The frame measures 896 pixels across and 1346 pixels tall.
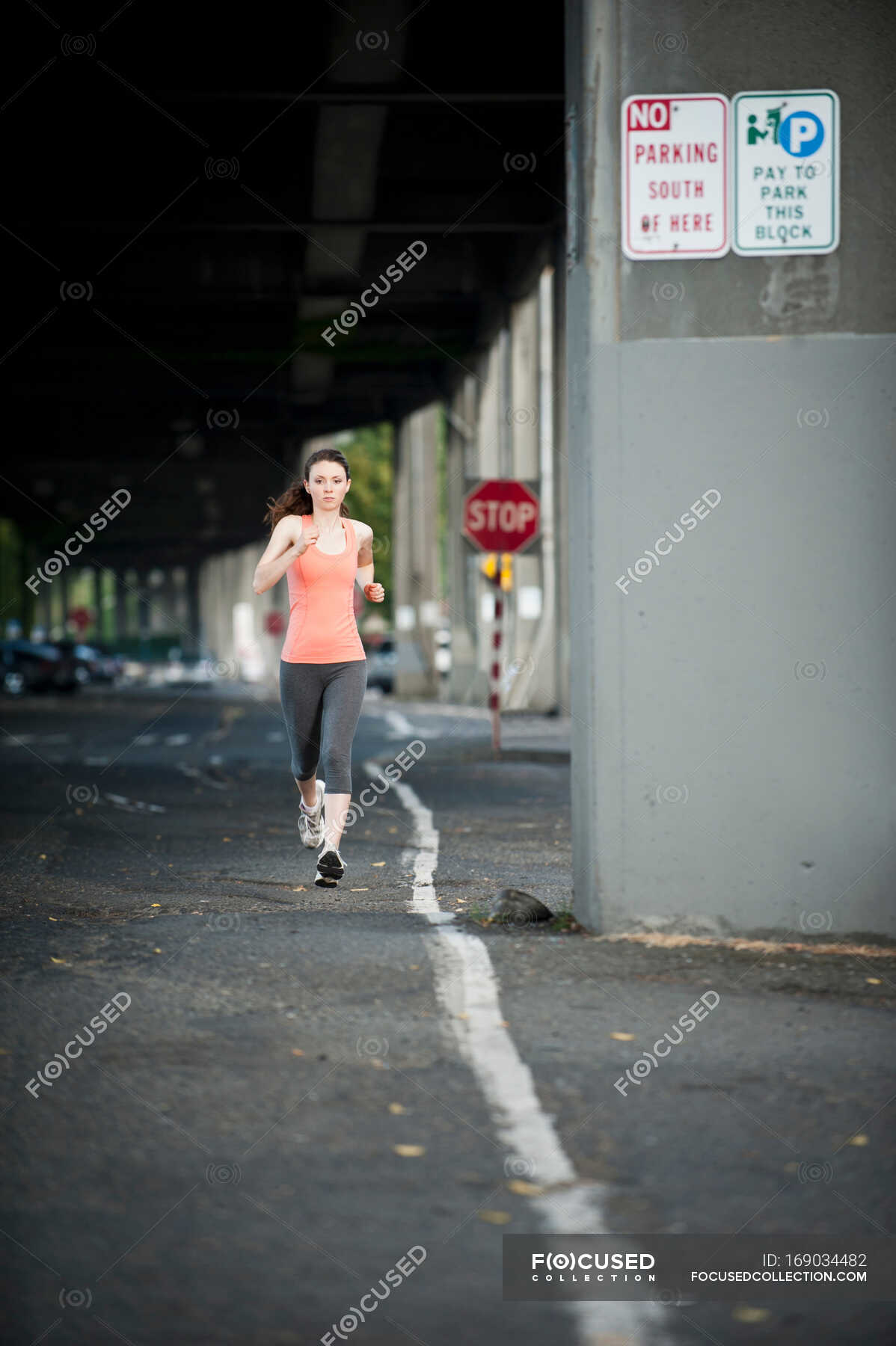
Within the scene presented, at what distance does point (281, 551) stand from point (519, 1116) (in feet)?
13.5

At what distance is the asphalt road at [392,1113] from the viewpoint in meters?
3.29

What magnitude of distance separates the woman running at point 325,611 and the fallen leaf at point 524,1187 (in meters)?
4.11

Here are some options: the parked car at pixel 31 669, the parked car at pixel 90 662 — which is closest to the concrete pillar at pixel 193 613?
the parked car at pixel 90 662

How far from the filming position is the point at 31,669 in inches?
2067

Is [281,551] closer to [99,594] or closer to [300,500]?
→ [300,500]

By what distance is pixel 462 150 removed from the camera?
2462 centimetres

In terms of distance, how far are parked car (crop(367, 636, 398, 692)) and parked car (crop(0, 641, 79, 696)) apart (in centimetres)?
985

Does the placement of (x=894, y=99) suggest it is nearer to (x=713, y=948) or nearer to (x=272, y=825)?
(x=713, y=948)

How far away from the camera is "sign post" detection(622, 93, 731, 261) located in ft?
21.5

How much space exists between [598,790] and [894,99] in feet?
9.76

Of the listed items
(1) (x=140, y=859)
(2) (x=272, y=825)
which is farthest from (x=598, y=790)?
(2) (x=272, y=825)

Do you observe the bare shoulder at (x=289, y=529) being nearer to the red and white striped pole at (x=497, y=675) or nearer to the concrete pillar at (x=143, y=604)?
the red and white striped pole at (x=497, y=675)

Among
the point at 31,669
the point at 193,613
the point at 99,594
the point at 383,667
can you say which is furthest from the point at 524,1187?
the point at 193,613

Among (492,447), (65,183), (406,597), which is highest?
(65,183)
